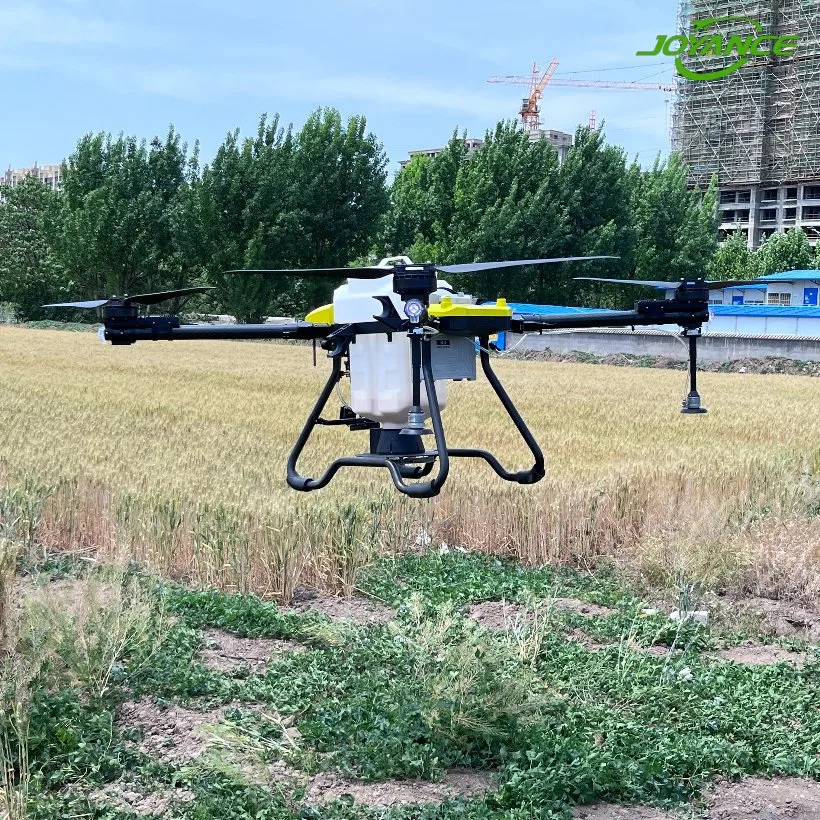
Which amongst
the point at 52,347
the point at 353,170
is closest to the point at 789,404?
the point at 52,347

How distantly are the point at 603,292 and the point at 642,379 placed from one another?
38883 mm

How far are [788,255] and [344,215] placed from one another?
Answer: 4383 cm

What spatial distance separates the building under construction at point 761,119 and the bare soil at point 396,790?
382 ft

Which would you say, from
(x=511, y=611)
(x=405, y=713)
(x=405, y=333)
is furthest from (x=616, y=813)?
(x=405, y=333)

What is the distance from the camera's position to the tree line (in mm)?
57000

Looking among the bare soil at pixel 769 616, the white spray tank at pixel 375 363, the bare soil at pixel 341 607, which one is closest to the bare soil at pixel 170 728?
the bare soil at pixel 341 607

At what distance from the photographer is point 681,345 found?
41.2 meters

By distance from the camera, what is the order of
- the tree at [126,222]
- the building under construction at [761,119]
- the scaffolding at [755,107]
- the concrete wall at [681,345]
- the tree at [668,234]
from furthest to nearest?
the building under construction at [761,119] < the scaffolding at [755,107] < the tree at [668,234] < the tree at [126,222] < the concrete wall at [681,345]

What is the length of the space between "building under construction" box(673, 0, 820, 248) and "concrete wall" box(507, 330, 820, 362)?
7884cm

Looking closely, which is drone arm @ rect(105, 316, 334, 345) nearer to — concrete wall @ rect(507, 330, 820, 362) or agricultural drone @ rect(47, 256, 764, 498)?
agricultural drone @ rect(47, 256, 764, 498)

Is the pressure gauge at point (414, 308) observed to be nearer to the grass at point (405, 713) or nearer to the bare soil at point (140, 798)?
the grass at point (405, 713)

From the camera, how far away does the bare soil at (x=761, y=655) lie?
9.27 meters

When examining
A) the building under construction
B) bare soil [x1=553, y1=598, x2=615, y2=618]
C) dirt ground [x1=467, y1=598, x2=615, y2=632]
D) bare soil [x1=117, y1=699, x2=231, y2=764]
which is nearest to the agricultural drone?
bare soil [x1=117, y1=699, x2=231, y2=764]

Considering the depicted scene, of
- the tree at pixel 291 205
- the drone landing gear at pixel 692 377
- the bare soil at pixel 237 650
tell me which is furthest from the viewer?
the tree at pixel 291 205
